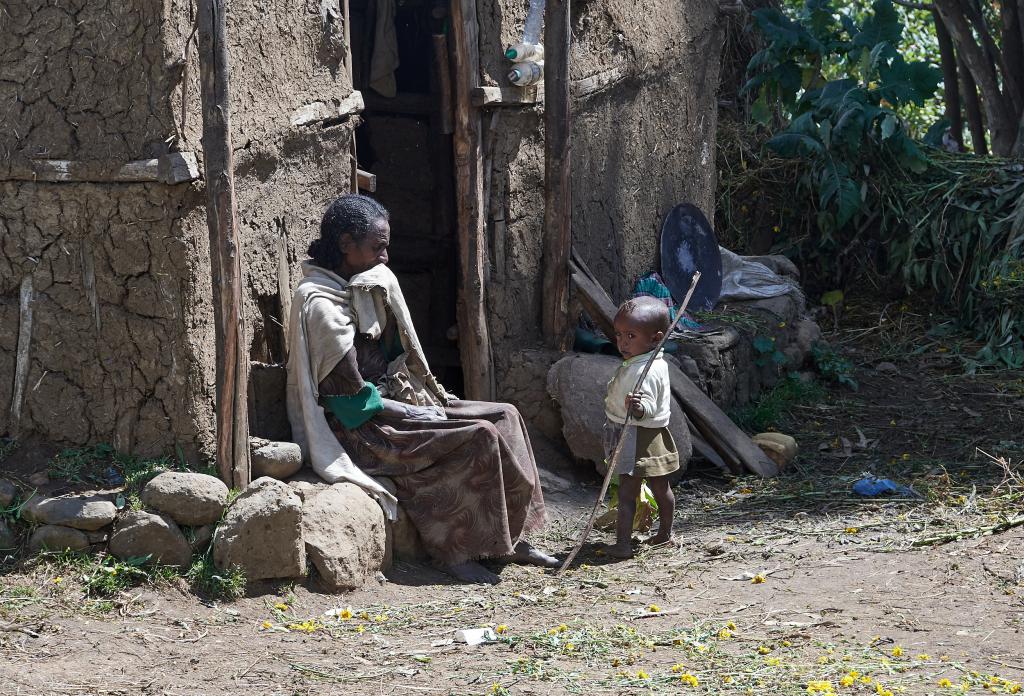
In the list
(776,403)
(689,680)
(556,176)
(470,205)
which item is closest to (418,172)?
(556,176)

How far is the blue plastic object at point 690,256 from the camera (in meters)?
7.56

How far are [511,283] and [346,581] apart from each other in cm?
230

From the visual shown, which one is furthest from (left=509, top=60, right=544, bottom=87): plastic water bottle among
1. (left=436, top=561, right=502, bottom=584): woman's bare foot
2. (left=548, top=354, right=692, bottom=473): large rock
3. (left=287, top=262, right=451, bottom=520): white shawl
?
(left=436, top=561, right=502, bottom=584): woman's bare foot

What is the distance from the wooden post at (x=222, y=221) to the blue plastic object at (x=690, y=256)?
370 centimetres

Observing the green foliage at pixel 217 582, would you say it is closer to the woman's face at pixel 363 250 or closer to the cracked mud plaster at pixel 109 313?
the cracked mud plaster at pixel 109 313

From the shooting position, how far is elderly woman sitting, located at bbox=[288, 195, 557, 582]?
15.4ft

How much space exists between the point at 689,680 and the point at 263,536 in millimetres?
1620

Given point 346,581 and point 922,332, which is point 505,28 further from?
point 922,332

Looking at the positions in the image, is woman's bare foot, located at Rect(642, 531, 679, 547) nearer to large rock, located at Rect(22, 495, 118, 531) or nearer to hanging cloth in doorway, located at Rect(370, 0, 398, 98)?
large rock, located at Rect(22, 495, 118, 531)

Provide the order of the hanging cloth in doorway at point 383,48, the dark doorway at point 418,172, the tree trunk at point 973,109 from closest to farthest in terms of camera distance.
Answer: the hanging cloth in doorway at point 383,48, the dark doorway at point 418,172, the tree trunk at point 973,109

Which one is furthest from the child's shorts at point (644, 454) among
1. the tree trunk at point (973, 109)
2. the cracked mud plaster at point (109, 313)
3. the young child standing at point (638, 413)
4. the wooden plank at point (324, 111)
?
the tree trunk at point (973, 109)

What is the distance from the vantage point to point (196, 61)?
443 cm

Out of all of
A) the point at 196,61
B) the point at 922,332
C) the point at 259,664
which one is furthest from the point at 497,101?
the point at 922,332

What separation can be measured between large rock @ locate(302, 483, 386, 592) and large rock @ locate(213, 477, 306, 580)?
0.10 meters
